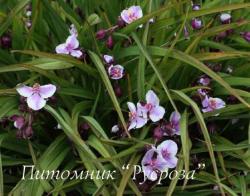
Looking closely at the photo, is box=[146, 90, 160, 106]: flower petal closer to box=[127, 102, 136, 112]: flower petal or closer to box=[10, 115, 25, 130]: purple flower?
box=[127, 102, 136, 112]: flower petal

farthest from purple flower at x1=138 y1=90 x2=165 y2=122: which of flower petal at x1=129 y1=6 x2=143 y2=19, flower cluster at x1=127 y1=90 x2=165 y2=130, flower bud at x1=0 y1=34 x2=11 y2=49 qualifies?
flower bud at x1=0 y1=34 x2=11 y2=49

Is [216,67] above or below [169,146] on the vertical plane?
above

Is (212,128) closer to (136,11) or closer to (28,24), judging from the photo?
(136,11)

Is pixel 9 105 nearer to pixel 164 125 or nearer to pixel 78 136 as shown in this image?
pixel 78 136

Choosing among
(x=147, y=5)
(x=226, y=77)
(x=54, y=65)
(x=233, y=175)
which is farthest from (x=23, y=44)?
(x=233, y=175)

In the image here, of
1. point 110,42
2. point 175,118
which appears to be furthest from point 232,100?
point 110,42

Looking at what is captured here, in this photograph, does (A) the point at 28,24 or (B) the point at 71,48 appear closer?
(B) the point at 71,48

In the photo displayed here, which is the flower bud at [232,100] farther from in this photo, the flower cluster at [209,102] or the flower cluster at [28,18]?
the flower cluster at [28,18]
